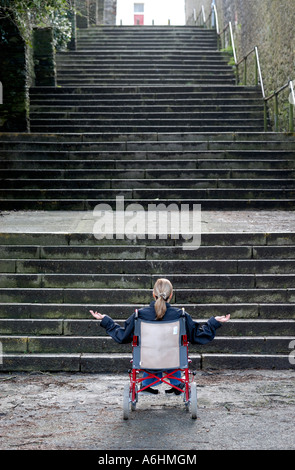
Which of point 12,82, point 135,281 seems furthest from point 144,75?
point 135,281

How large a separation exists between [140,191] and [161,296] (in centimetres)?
547

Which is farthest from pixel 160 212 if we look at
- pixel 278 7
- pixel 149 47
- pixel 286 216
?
pixel 149 47

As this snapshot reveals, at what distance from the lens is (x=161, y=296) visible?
A: 4047 millimetres

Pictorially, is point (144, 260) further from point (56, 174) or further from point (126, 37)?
point (126, 37)

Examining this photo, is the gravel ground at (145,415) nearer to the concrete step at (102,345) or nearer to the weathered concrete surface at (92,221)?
the concrete step at (102,345)

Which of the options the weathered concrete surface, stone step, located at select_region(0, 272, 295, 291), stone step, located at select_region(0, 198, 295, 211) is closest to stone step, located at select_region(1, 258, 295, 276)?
stone step, located at select_region(0, 272, 295, 291)

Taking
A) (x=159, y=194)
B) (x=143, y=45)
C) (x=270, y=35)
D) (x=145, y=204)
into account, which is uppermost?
(x=143, y=45)

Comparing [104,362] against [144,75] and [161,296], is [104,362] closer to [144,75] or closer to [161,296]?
[161,296]

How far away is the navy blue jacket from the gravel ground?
1.68 ft

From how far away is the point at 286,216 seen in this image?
8445 mm

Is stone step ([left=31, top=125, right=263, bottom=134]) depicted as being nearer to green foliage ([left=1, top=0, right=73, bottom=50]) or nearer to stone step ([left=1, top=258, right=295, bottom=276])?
green foliage ([left=1, top=0, right=73, bottom=50])
